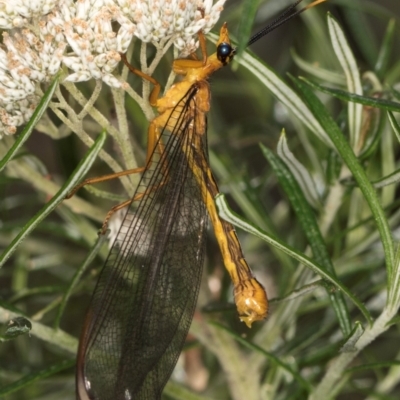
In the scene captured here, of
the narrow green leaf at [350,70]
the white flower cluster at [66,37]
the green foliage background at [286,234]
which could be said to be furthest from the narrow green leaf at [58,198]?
the narrow green leaf at [350,70]

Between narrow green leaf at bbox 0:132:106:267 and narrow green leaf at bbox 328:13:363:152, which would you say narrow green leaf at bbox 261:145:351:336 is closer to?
narrow green leaf at bbox 328:13:363:152

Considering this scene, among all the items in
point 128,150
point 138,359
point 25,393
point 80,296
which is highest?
point 128,150

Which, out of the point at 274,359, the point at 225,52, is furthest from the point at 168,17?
the point at 274,359

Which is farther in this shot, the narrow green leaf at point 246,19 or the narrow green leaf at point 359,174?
the narrow green leaf at point 359,174

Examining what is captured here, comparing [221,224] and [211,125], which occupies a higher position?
[211,125]

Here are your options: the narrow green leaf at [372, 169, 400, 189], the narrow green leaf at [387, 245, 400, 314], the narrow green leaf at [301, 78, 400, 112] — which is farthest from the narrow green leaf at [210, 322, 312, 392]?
the narrow green leaf at [301, 78, 400, 112]

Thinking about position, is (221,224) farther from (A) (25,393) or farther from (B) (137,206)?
(A) (25,393)

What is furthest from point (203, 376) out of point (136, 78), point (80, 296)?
point (136, 78)

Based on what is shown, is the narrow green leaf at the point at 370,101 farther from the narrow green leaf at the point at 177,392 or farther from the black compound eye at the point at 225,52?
the narrow green leaf at the point at 177,392
